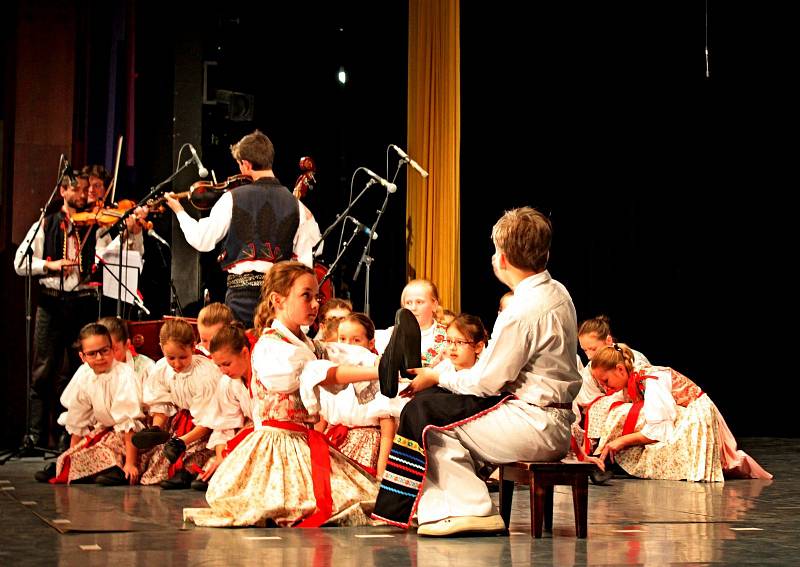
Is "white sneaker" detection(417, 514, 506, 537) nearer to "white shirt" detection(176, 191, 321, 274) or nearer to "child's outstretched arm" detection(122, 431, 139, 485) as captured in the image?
"child's outstretched arm" detection(122, 431, 139, 485)

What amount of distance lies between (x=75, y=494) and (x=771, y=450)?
4.26 m

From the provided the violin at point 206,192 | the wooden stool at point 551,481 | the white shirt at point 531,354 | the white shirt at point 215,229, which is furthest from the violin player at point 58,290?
the wooden stool at point 551,481

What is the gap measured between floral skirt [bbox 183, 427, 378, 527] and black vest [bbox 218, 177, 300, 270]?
1848 millimetres

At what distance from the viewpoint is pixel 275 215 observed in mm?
5453

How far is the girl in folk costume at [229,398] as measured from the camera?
4789mm

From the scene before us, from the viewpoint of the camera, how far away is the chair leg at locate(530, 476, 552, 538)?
10.5 ft

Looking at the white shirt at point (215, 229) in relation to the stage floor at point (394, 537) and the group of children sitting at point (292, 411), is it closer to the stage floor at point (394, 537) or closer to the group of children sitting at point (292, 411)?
the group of children sitting at point (292, 411)

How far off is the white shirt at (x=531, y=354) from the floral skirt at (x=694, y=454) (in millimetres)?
2291

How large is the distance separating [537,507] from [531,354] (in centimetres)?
44

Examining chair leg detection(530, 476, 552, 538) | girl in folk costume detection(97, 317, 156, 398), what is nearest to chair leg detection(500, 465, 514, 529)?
chair leg detection(530, 476, 552, 538)

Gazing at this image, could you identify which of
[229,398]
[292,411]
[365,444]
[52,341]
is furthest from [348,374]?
[52,341]

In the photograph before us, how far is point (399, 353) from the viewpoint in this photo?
3.13 meters

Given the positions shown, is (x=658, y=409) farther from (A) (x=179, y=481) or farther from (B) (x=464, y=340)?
(A) (x=179, y=481)

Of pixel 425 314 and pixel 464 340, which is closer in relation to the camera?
pixel 464 340
